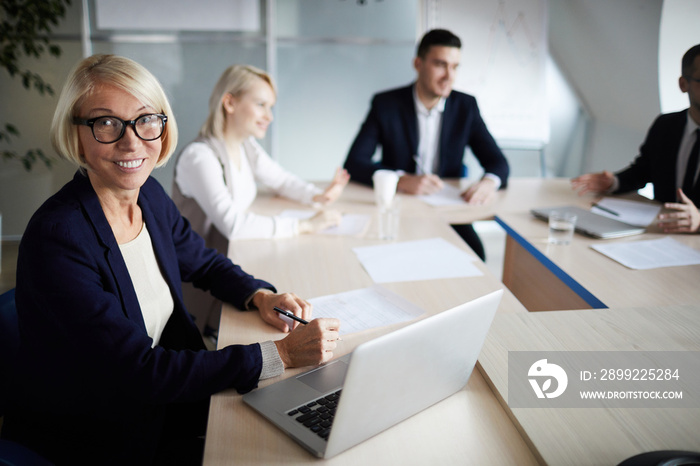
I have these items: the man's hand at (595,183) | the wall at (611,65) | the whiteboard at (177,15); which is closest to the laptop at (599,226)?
the man's hand at (595,183)

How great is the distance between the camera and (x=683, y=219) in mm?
1794

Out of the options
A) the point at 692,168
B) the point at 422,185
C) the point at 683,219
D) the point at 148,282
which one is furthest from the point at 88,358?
the point at 692,168

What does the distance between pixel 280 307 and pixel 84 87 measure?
582 millimetres

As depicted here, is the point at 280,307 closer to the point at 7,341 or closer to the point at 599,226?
the point at 7,341

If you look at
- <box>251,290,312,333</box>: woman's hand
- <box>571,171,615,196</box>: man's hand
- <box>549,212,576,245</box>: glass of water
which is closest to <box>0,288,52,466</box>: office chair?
<box>251,290,312,333</box>: woman's hand

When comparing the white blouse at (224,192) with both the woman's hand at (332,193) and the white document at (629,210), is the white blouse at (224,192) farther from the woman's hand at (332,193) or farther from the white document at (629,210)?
the white document at (629,210)

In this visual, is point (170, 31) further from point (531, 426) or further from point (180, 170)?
point (531, 426)

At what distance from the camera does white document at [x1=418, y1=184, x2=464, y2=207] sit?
7.30ft

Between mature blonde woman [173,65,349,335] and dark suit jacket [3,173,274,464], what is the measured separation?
0.74 meters

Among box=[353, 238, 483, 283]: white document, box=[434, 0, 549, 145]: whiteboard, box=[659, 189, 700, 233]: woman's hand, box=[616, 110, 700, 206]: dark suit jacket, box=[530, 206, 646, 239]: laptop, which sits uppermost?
box=[434, 0, 549, 145]: whiteboard

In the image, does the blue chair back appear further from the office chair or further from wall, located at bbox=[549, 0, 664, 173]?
wall, located at bbox=[549, 0, 664, 173]

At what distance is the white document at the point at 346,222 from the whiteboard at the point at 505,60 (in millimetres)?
2499

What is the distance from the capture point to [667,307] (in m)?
1.24

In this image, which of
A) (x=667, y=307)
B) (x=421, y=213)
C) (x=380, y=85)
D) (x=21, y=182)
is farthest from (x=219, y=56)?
(x=667, y=307)
